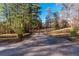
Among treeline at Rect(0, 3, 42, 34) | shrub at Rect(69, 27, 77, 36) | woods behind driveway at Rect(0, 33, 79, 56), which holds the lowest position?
woods behind driveway at Rect(0, 33, 79, 56)

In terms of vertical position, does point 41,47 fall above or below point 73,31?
below

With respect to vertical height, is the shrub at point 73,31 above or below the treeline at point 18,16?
below

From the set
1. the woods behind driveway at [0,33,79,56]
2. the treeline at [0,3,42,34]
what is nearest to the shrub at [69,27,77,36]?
the woods behind driveway at [0,33,79,56]

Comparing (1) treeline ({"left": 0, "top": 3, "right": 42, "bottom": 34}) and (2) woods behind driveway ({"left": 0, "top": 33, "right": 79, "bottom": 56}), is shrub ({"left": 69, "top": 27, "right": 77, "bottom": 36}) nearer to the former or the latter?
(2) woods behind driveway ({"left": 0, "top": 33, "right": 79, "bottom": 56})

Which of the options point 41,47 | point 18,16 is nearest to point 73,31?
point 41,47

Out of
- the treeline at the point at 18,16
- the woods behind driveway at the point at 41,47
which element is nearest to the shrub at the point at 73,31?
the woods behind driveway at the point at 41,47

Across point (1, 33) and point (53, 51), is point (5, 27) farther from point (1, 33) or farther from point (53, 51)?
point (53, 51)

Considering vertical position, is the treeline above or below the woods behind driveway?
above

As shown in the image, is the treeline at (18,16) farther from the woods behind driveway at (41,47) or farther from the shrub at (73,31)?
the shrub at (73,31)

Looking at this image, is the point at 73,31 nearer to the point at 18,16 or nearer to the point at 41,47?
the point at 41,47
